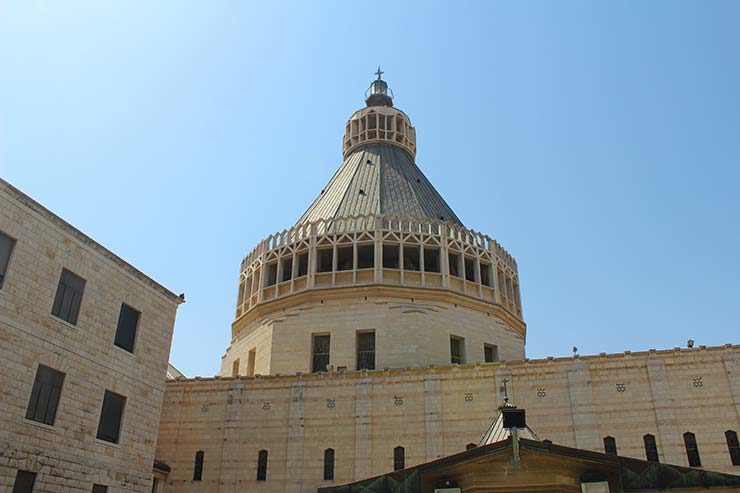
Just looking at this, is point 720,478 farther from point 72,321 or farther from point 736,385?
point 72,321

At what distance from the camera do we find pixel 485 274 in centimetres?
4166

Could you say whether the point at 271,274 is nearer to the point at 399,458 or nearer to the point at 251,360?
the point at 251,360

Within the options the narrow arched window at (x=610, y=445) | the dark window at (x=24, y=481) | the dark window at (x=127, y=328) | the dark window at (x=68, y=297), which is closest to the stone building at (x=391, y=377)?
the narrow arched window at (x=610, y=445)

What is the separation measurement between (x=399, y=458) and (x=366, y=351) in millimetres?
8258

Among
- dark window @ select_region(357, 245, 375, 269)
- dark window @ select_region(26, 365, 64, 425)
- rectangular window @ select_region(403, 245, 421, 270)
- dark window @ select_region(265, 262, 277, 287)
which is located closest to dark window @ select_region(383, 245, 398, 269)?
rectangular window @ select_region(403, 245, 421, 270)

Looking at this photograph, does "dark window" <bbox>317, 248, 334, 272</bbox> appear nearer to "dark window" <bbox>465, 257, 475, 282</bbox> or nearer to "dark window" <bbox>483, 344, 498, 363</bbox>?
"dark window" <bbox>465, 257, 475, 282</bbox>

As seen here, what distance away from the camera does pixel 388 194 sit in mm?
44656

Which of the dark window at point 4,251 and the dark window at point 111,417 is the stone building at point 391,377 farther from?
the dark window at point 4,251

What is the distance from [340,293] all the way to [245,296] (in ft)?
25.2


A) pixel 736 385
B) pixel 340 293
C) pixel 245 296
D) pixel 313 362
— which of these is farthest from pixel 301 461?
pixel 736 385

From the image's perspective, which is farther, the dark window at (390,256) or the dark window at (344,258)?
the dark window at (344,258)

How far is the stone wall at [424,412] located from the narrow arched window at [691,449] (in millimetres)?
214

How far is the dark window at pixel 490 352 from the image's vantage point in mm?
38469

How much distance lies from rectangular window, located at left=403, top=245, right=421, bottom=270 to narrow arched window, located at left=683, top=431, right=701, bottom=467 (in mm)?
17134
